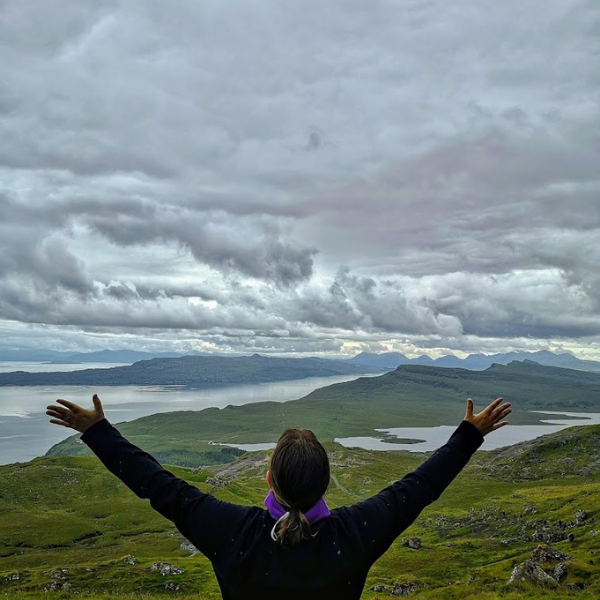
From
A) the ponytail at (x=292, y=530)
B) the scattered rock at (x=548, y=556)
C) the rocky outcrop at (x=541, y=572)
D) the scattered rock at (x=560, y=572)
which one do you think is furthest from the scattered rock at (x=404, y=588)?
the ponytail at (x=292, y=530)

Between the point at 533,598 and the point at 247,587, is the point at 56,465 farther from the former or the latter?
the point at 247,587

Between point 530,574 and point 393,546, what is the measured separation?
4139 centimetres

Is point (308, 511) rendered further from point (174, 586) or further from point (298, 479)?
point (174, 586)

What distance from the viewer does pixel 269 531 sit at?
5.24 m

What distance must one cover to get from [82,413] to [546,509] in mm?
97122

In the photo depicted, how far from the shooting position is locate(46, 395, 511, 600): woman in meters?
5.05

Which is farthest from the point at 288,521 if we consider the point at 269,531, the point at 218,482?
the point at 218,482

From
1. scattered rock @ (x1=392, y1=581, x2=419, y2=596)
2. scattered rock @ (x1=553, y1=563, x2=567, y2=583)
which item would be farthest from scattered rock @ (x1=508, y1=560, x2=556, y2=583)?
scattered rock @ (x1=392, y1=581, x2=419, y2=596)

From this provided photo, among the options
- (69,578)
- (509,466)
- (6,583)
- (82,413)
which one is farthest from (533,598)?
(509,466)

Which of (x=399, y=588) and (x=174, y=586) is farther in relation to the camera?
(x=174, y=586)

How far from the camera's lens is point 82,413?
20.4 ft

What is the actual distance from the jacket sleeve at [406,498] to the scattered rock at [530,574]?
34.2 m

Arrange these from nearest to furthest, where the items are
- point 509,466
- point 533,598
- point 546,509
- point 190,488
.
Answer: point 190,488 → point 533,598 → point 546,509 → point 509,466

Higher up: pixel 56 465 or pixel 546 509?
pixel 546 509
